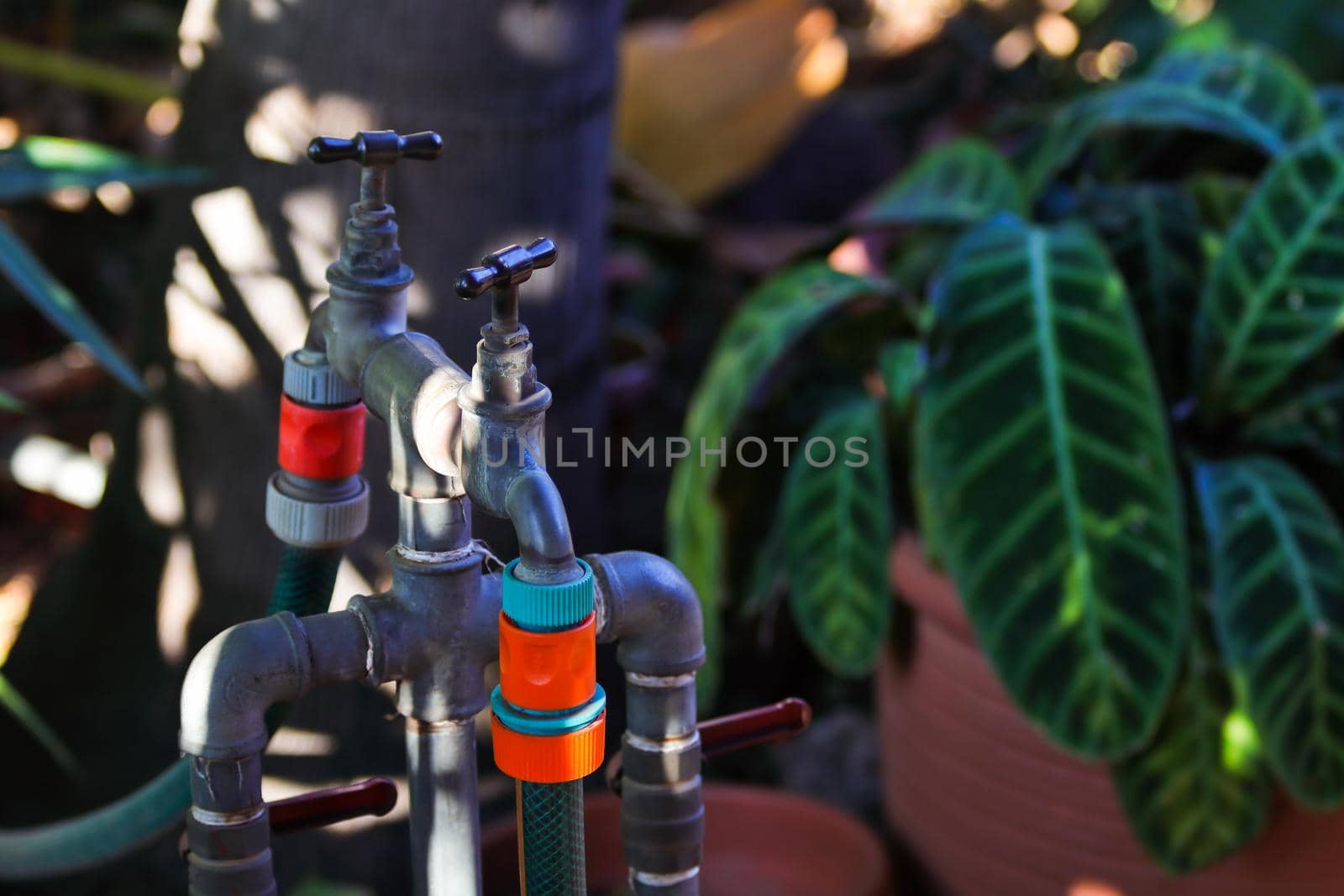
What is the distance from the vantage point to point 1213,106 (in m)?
1.62

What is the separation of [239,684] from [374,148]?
0.94 ft

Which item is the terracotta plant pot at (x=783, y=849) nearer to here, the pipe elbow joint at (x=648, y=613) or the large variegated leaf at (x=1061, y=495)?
the large variegated leaf at (x=1061, y=495)

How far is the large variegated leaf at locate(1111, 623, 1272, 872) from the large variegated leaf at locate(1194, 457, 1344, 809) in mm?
73

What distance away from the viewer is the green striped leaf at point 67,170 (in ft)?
3.99

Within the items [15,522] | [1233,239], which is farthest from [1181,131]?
[15,522]

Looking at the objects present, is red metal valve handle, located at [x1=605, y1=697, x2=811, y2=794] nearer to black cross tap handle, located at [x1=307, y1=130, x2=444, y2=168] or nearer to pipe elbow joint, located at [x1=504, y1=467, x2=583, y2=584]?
pipe elbow joint, located at [x1=504, y1=467, x2=583, y2=584]

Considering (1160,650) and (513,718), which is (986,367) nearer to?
(1160,650)

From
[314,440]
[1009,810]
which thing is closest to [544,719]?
[314,440]

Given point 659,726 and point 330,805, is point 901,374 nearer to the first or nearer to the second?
point 659,726

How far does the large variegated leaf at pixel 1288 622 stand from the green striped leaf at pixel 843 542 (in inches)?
13.3

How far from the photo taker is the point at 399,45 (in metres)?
1.22

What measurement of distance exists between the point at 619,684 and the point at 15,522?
148 cm

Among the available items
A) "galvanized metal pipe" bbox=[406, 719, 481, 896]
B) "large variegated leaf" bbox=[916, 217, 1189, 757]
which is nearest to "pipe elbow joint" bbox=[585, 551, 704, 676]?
"galvanized metal pipe" bbox=[406, 719, 481, 896]

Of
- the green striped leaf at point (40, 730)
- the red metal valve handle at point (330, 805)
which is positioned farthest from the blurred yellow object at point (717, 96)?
the red metal valve handle at point (330, 805)
